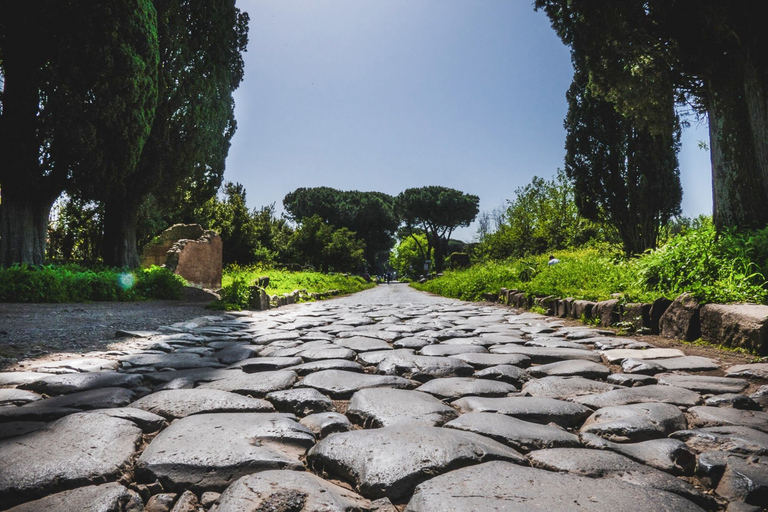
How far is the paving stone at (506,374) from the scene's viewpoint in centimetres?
211

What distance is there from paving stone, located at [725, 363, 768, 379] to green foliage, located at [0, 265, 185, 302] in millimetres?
8369

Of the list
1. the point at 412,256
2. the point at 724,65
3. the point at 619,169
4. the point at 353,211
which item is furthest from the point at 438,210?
the point at 724,65

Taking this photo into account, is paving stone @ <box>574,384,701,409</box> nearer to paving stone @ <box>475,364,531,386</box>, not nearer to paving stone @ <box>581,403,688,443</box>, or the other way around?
paving stone @ <box>581,403,688,443</box>

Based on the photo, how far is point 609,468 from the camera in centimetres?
110

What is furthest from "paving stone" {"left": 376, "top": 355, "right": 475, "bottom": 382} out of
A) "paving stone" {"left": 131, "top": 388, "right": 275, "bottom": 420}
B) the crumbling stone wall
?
the crumbling stone wall

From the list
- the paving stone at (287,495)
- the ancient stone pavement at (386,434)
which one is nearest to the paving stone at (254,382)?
the ancient stone pavement at (386,434)

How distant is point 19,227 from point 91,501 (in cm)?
968

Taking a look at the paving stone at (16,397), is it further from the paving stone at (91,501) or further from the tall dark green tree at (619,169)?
the tall dark green tree at (619,169)

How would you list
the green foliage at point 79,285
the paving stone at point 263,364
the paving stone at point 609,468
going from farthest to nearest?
the green foliage at point 79,285 → the paving stone at point 263,364 → the paving stone at point 609,468

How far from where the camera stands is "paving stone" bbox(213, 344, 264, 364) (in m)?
2.65

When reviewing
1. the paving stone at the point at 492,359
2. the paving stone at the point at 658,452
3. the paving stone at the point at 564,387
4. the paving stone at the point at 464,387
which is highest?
the paving stone at the point at 658,452

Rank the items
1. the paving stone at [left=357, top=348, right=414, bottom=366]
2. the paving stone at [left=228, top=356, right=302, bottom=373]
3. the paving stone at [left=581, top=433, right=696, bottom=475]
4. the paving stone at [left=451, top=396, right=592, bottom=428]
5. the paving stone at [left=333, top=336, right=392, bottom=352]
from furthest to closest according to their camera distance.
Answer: the paving stone at [left=333, top=336, right=392, bottom=352], the paving stone at [left=357, top=348, right=414, bottom=366], the paving stone at [left=228, top=356, right=302, bottom=373], the paving stone at [left=451, top=396, right=592, bottom=428], the paving stone at [left=581, top=433, right=696, bottom=475]

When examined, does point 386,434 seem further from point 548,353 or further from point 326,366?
point 548,353

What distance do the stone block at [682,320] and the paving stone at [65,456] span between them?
11.5 feet
